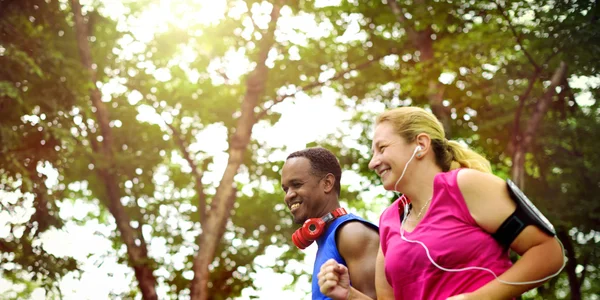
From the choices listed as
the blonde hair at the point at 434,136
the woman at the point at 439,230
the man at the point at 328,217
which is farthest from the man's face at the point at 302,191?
the blonde hair at the point at 434,136

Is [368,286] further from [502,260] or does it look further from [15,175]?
[15,175]

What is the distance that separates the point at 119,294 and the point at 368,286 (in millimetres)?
13293

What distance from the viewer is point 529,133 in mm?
11938

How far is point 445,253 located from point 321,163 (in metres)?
1.80

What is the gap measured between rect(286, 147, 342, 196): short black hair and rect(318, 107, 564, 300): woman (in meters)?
1.13

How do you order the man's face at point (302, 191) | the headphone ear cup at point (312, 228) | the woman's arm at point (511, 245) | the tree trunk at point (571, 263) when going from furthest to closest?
1. the tree trunk at point (571, 263)
2. the man's face at point (302, 191)
3. the headphone ear cup at point (312, 228)
4. the woman's arm at point (511, 245)

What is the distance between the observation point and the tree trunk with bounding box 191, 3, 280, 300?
14.4m

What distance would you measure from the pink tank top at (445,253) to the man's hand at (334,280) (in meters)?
0.25

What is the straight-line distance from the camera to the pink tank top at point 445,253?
8.16 feet

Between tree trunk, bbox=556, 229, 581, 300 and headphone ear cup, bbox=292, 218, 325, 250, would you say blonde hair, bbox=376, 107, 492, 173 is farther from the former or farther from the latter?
tree trunk, bbox=556, 229, 581, 300

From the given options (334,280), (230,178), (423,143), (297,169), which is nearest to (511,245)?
(423,143)

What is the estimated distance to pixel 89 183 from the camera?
15992 millimetres

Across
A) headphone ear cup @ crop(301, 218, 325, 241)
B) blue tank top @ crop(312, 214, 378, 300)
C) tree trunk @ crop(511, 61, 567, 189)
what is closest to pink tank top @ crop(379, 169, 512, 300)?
blue tank top @ crop(312, 214, 378, 300)

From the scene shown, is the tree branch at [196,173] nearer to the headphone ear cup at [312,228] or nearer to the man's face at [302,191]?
the man's face at [302,191]
